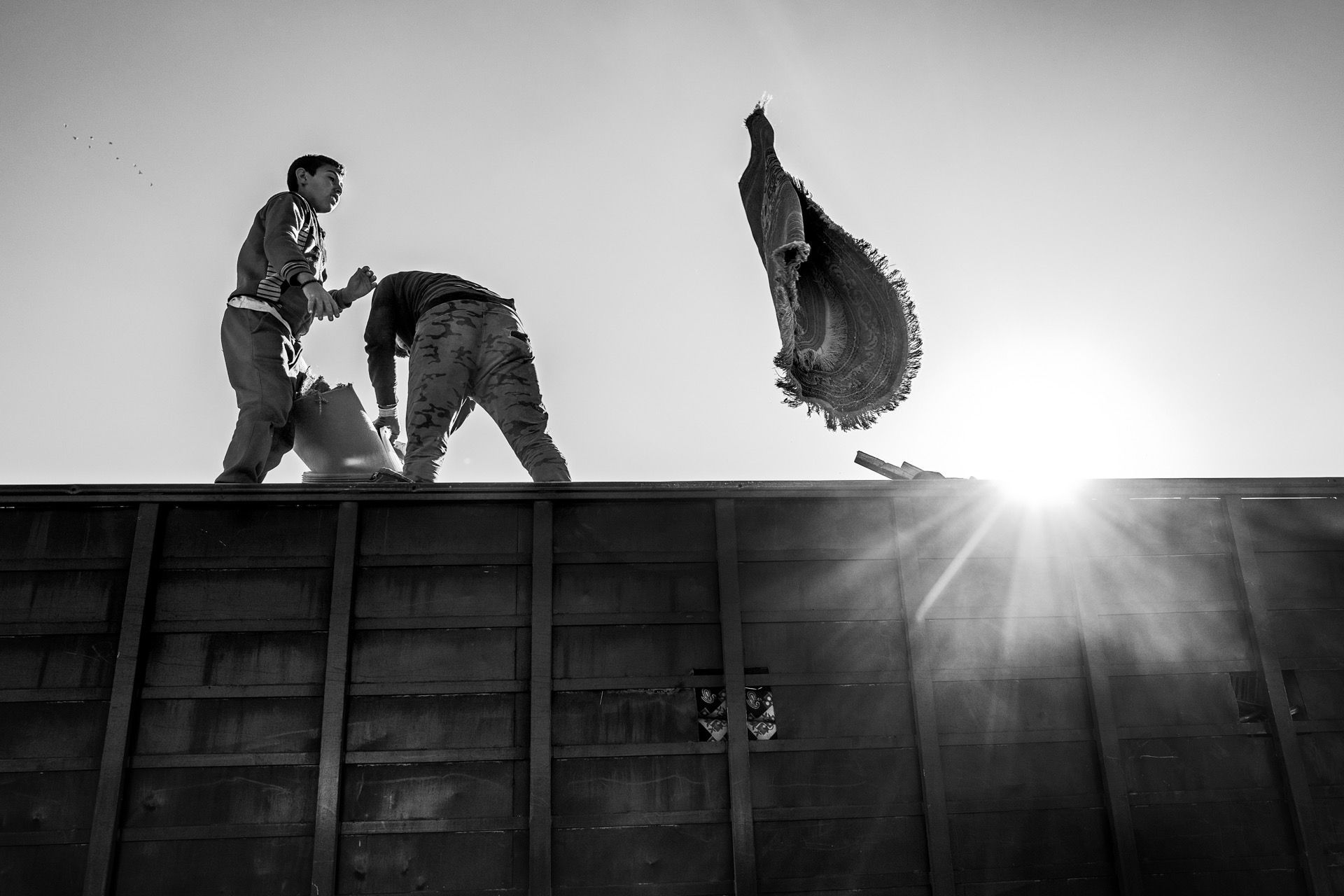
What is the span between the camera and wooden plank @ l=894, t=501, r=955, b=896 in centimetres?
332

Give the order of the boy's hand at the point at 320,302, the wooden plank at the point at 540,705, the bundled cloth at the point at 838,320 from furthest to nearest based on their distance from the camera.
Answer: the bundled cloth at the point at 838,320 → the boy's hand at the point at 320,302 → the wooden plank at the point at 540,705

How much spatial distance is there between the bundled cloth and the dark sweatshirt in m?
1.46

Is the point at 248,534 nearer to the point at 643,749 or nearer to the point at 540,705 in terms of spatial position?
the point at 540,705

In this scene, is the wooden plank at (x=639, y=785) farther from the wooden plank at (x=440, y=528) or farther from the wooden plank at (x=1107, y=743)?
the wooden plank at (x=1107, y=743)

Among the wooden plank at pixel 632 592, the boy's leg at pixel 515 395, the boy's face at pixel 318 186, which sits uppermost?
the boy's face at pixel 318 186

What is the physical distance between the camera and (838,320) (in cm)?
490

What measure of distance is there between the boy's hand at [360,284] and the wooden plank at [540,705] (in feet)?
5.26

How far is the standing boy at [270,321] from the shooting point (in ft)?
14.0

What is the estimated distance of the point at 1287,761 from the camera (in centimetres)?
354

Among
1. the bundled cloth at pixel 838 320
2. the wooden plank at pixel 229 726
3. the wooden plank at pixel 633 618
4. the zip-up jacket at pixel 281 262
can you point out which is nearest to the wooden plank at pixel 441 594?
the wooden plank at pixel 633 618

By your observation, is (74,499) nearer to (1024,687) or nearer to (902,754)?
(902,754)

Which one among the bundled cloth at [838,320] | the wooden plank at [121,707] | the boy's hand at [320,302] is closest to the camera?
the wooden plank at [121,707]

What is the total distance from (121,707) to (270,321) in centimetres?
196

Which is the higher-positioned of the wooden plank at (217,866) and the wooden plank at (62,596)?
the wooden plank at (62,596)
